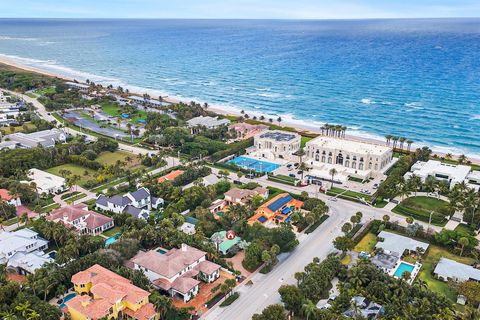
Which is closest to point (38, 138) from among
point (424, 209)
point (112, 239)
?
point (112, 239)

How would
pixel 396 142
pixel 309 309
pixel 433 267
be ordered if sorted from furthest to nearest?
pixel 396 142 → pixel 433 267 → pixel 309 309

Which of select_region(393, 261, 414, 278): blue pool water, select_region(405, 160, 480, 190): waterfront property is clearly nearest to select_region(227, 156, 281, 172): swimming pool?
select_region(405, 160, 480, 190): waterfront property

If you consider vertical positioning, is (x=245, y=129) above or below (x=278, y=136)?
below

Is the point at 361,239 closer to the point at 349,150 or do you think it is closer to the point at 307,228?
the point at 307,228

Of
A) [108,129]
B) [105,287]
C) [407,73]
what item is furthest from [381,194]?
[407,73]

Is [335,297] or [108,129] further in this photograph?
[108,129]

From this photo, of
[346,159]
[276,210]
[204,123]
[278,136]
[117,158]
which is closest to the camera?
[276,210]

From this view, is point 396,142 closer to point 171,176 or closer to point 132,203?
point 171,176
